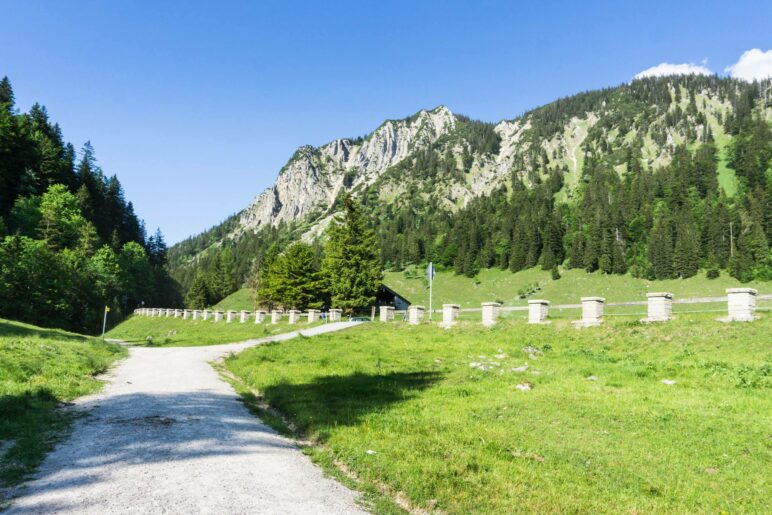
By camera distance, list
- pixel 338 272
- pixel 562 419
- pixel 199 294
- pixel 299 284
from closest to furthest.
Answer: pixel 562 419 < pixel 338 272 < pixel 299 284 < pixel 199 294

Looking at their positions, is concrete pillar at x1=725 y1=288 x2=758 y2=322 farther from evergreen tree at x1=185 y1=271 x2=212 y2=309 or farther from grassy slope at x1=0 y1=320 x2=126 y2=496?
evergreen tree at x1=185 y1=271 x2=212 y2=309

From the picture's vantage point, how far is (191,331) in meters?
47.9

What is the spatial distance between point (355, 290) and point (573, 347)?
37.9 m

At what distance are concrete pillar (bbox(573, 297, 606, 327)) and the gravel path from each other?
15.1 meters

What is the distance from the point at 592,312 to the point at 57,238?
79.2 m

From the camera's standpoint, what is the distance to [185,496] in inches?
208

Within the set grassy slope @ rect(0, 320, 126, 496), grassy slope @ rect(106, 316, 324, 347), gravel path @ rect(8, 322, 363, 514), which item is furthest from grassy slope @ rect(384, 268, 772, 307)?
gravel path @ rect(8, 322, 363, 514)

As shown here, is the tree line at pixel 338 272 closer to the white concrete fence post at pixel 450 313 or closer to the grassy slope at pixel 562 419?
the white concrete fence post at pixel 450 313

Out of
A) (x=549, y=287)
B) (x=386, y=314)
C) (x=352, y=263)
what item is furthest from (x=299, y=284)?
(x=549, y=287)

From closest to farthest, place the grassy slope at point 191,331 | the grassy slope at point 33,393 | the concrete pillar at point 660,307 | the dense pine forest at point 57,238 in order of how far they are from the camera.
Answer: the grassy slope at point 33,393 < the concrete pillar at point 660,307 < the grassy slope at point 191,331 < the dense pine forest at point 57,238

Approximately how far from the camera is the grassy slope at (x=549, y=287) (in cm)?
7656

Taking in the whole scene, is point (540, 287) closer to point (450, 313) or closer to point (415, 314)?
point (415, 314)

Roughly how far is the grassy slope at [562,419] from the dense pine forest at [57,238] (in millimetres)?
49393

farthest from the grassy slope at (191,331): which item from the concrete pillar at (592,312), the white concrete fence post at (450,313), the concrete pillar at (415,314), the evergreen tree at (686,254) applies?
the evergreen tree at (686,254)
